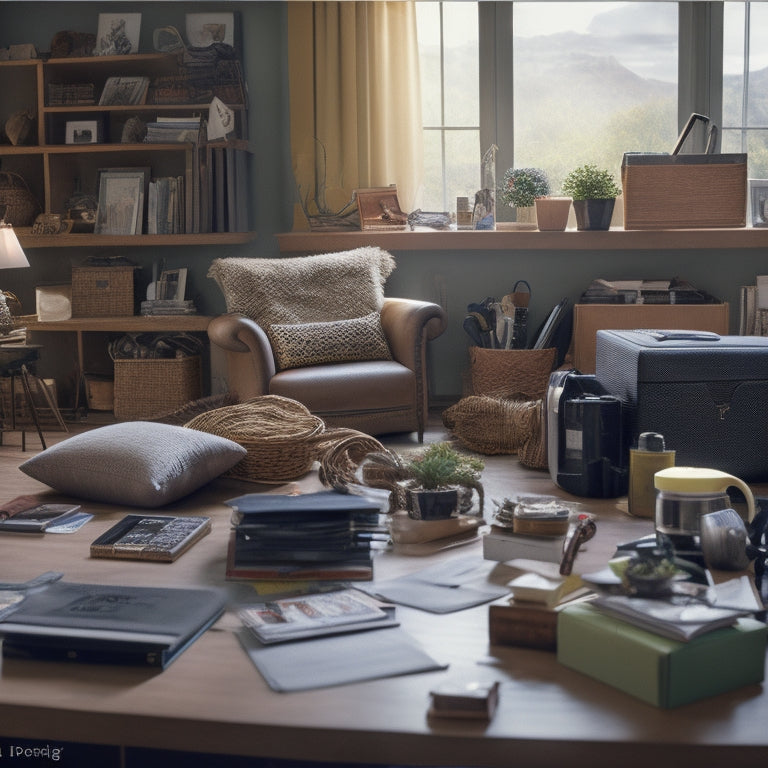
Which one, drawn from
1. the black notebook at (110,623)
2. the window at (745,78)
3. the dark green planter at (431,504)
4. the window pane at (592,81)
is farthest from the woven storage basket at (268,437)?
the window at (745,78)

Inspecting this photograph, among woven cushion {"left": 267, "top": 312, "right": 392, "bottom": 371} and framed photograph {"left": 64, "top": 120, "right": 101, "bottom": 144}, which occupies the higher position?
framed photograph {"left": 64, "top": 120, "right": 101, "bottom": 144}

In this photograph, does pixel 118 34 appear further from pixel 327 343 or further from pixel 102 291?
pixel 327 343

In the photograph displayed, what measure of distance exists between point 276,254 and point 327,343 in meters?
1.21

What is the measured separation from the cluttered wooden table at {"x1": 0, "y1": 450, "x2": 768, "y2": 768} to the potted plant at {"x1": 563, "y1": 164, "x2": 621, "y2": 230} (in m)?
3.72

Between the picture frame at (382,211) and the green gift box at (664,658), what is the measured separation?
12.9ft

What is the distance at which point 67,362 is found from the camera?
233 inches

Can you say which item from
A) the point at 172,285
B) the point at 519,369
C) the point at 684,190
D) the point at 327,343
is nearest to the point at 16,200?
the point at 172,285

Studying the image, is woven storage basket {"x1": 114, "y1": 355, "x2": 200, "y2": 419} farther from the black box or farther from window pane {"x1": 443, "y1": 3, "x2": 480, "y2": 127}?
the black box

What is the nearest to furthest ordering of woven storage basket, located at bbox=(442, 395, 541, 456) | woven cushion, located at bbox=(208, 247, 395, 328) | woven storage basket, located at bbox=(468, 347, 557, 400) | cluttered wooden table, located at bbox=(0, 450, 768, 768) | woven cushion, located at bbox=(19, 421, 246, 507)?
1. cluttered wooden table, located at bbox=(0, 450, 768, 768)
2. woven cushion, located at bbox=(19, 421, 246, 507)
3. woven storage basket, located at bbox=(442, 395, 541, 456)
4. woven cushion, located at bbox=(208, 247, 395, 328)
5. woven storage basket, located at bbox=(468, 347, 557, 400)

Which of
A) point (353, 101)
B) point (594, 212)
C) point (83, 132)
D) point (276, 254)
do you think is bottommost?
point (276, 254)

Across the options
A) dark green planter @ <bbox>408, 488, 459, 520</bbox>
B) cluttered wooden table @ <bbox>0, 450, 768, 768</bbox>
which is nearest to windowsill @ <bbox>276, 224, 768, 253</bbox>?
dark green planter @ <bbox>408, 488, 459, 520</bbox>

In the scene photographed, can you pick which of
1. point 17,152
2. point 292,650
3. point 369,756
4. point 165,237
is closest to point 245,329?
point 165,237

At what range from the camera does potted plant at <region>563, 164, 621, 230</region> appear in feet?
17.4

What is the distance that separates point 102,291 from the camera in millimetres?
5578
